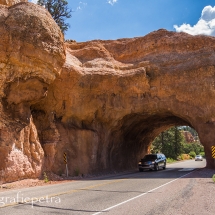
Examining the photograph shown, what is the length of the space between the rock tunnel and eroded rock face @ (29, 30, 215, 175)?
8cm

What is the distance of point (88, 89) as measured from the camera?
80.1ft

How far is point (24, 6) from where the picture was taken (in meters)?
18.3

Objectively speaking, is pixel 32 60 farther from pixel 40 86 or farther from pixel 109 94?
pixel 109 94

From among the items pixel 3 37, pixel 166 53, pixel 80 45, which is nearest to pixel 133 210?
pixel 3 37

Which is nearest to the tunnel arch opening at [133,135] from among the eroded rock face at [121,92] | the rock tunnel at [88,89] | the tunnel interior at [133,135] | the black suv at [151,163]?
the tunnel interior at [133,135]

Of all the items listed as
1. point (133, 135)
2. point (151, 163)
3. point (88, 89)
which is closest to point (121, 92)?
point (88, 89)

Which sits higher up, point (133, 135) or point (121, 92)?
point (121, 92)

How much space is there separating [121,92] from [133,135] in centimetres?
979

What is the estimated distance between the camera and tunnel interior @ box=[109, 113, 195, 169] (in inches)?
1144

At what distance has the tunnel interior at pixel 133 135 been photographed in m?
29.1

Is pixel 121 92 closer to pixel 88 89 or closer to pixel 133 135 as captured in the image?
pixel 88 89

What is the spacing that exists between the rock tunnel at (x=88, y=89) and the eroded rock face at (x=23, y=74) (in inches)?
2.4

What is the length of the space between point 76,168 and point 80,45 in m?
13.1

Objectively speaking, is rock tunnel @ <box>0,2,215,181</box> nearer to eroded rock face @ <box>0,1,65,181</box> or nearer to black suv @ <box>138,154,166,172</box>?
eroded rock face @ <box>0,1,65,181</box>
